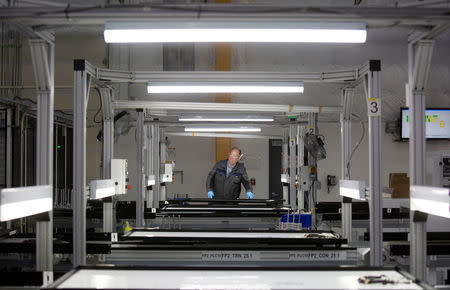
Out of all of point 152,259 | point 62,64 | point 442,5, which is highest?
point 62,64

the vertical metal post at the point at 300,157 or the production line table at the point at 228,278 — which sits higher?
the vertical metal post at the point at 300,157

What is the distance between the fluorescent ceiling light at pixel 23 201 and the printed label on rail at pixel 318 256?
2.23 m

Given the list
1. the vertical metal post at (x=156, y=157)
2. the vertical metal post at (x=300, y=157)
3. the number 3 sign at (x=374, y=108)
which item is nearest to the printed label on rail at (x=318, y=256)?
the number 3 sign at (x=374, y=108)

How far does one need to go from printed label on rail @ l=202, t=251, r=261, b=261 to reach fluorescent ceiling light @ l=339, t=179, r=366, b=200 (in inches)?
42.8

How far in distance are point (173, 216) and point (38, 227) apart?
146 inches

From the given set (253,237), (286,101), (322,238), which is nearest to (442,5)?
(322,238)

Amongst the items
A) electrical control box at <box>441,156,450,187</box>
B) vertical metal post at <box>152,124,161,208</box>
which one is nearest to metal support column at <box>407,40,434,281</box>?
electrical control box at <box>441,156,450,187</box>

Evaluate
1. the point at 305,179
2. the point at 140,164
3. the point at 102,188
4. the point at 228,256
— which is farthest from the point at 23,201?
the point at 305,179

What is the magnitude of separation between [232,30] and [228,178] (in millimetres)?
6332

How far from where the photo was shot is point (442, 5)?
336 cm

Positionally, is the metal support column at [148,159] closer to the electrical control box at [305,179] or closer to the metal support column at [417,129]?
the electrical control box at [305,179]

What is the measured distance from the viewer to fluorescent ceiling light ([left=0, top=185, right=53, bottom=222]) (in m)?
2.82

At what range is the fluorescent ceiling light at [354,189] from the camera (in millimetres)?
4344

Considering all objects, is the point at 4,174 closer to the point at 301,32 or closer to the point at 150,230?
the point at 150,230
